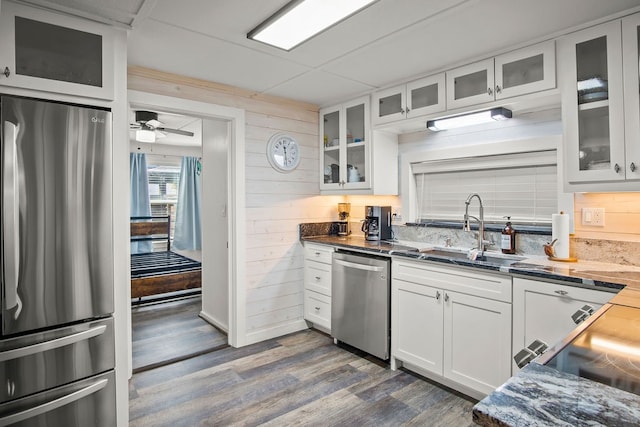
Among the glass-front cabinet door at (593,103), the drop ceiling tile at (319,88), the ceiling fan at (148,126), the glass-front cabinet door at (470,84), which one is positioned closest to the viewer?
the glass-front cabinet door at (593,103)

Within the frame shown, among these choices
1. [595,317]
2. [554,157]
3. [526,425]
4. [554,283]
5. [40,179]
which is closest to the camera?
[526,425]

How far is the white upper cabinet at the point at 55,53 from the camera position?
5.85 feet

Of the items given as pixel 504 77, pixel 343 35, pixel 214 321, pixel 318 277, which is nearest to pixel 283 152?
pixel 318 277

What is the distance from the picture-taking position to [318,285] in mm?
3600

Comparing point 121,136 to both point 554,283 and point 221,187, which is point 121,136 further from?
point 554,283

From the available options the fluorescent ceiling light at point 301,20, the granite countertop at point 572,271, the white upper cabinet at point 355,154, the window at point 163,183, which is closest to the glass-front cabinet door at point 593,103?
the granite countertop at point 572,271

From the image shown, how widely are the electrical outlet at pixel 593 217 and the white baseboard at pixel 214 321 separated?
9.99 feet

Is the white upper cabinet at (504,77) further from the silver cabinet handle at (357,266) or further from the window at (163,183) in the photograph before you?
the window at (163,183)

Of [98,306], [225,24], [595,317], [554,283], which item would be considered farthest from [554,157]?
[98,306]

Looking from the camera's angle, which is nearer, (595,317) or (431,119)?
(595,317)

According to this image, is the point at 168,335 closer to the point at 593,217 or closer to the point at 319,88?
the point at 319,88

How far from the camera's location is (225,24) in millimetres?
2137

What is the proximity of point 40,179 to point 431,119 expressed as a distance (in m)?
2.53

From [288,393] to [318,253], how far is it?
135 centimetres
